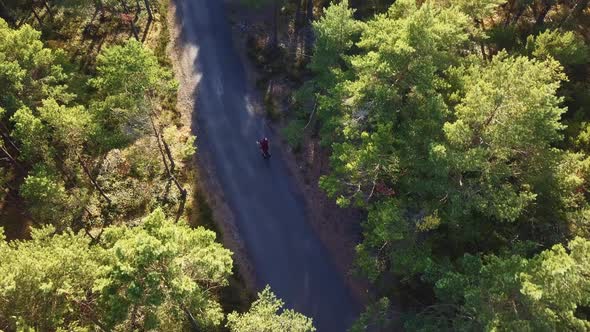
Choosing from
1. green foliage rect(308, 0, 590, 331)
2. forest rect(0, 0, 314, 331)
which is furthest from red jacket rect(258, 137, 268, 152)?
green foliage rect(308, 0, 590, 331)

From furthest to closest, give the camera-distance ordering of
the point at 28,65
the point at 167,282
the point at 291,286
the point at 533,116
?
the point at 291,286, the point at 28,65, the point at 533,116, the point at 167,282

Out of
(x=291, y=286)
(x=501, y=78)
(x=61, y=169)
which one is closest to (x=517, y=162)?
(x=501, y=78)

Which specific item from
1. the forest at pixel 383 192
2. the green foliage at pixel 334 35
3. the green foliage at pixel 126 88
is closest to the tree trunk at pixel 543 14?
the forest at pixel 383 192

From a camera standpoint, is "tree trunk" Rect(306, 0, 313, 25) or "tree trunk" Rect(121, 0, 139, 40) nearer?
"tree trunk" Rect(121, 0, 139, 40)

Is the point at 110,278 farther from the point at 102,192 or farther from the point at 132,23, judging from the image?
the point at 132,23

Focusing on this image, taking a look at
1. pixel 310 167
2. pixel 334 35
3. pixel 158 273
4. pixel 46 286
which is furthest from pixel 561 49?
pixel 46 286

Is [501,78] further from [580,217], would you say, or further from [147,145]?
[147,145]

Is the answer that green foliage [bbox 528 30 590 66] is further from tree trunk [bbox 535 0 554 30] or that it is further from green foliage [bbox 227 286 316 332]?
green foliage [bbox 227 286 316 332]
